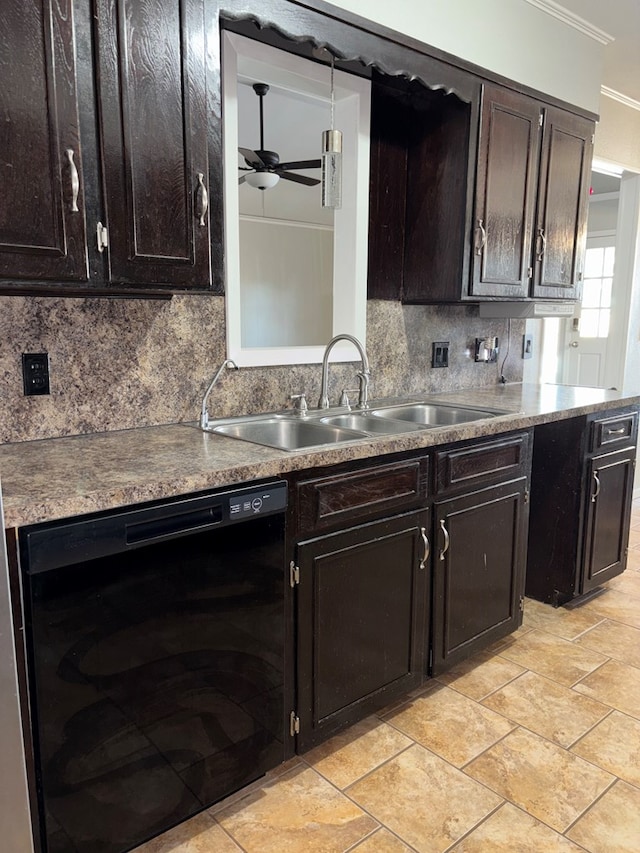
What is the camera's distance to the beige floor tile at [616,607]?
293 centimetres

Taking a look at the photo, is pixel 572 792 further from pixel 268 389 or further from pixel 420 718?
pixel 268 389

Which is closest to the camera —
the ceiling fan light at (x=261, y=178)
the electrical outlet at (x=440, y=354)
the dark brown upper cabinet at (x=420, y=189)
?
the dark brown upper cabinet at (x=420, y=189)

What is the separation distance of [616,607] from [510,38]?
2.73 m

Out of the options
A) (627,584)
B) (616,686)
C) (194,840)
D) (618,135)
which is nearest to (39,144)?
(194,840)

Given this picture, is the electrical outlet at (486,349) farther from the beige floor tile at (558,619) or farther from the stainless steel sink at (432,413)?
the beige floor tile at (558,619)

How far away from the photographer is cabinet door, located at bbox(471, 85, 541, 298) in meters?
2.60

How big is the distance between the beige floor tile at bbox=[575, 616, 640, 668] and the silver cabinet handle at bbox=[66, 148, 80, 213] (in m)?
2.54

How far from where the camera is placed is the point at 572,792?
1827 mm

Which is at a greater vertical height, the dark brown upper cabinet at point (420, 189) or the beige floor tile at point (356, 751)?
the dark brown upper cabinet at point (420, 189)

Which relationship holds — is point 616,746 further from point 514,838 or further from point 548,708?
point 514,838

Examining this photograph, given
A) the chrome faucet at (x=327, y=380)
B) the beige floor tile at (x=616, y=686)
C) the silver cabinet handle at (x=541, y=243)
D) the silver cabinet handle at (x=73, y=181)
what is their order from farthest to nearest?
the silver cabinet handle at (x=541, y=243), the chrome faucet at (x=327, y=380), the beige floor tile at (x=616, y=686), the silver cabinet handle at (x=73, y=181)

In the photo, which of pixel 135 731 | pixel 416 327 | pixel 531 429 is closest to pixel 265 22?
pixel 416 327

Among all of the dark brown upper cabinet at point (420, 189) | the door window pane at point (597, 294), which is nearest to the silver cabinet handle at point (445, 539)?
the dark brown upper cabinet at point (420, 189)

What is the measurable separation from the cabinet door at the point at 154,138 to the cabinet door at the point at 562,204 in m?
1.80
